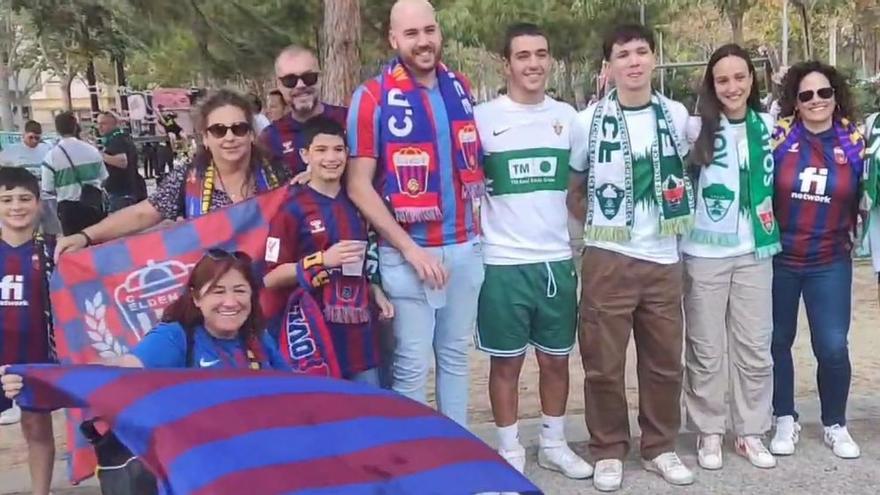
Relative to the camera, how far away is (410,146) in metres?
4.06

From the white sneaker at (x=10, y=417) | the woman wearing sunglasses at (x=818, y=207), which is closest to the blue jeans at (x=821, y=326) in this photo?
the woman wearing sunglasses at (x=818, y=207)

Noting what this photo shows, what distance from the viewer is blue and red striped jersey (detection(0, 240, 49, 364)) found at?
13.5 ft

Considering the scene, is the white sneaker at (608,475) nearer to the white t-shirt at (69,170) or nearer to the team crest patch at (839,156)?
the team crest patch at (839,156)

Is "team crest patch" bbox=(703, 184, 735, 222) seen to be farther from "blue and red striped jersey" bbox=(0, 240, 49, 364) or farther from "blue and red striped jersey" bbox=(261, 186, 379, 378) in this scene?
"blue and red striped jersey" bbox=(0, 240, 49, 364)

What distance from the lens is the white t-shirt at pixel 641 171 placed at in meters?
4.33

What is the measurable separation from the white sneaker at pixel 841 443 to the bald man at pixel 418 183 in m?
1.96

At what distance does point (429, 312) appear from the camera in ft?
13.7

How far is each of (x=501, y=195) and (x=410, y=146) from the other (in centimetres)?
48

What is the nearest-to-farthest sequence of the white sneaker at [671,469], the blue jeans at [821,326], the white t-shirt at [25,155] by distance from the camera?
1. the white sneaker at [671,469]
2. the blue jeans at [821,326]
3. the white t-shirt at [25,155]

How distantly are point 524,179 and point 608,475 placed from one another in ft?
4.47

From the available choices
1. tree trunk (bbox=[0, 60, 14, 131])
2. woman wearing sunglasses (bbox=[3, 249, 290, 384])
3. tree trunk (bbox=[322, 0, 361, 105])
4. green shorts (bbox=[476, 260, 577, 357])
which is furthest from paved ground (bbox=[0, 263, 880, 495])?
tree trunk (bbox=[0, 60, 14, 131])

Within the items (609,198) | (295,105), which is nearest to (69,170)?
(295,105)

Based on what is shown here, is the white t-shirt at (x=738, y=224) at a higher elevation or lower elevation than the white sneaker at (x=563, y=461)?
higher

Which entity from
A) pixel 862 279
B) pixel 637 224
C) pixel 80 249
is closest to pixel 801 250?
pixel 637 224
